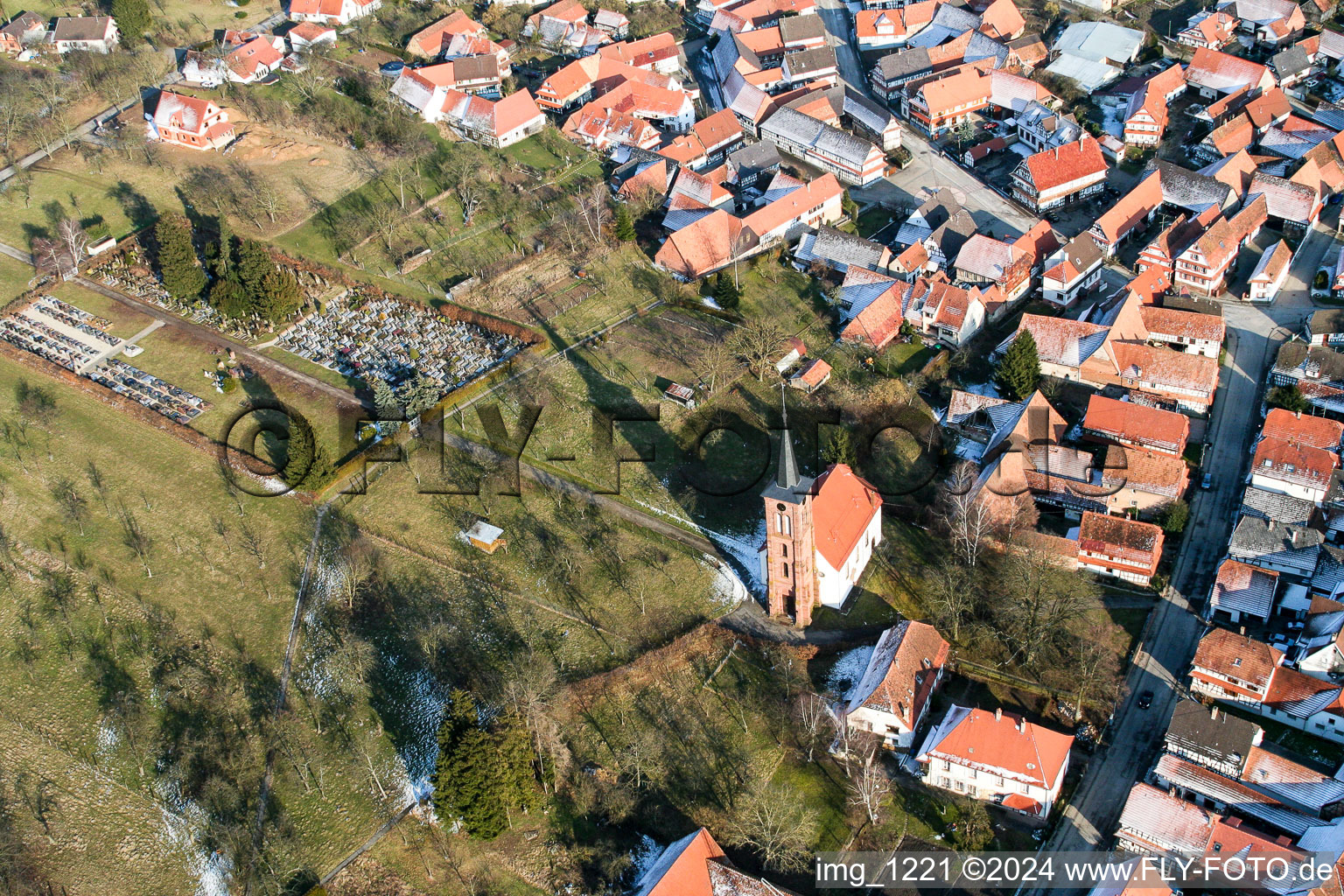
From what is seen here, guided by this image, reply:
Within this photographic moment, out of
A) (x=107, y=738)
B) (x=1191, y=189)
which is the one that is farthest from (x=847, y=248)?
(x=107, y=738)

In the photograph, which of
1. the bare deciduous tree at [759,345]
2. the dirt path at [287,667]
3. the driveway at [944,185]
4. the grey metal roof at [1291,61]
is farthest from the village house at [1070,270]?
the dirt path at [287,667]

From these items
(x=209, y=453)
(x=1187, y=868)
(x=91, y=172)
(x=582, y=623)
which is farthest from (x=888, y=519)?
(x=91, y=172)

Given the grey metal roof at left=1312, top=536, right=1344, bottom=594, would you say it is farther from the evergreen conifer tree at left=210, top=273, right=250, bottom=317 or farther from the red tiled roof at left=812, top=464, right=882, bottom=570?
the evergreen conifer tree at left=210, top=273, right=250, bottom=317

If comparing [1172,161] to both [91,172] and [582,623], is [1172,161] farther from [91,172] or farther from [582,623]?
[91,172]

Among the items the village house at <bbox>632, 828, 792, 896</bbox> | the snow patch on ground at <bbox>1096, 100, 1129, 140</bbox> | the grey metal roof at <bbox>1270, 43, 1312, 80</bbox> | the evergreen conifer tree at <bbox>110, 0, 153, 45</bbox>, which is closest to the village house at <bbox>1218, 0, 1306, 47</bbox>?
the grey metal roof at <bbox>1270, 43, 1312, 80</bbox>

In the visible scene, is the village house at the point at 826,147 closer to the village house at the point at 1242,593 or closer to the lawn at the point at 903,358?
the lawn at the point at 903,358

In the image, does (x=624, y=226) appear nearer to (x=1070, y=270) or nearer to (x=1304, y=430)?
(x=1070, y=270)
